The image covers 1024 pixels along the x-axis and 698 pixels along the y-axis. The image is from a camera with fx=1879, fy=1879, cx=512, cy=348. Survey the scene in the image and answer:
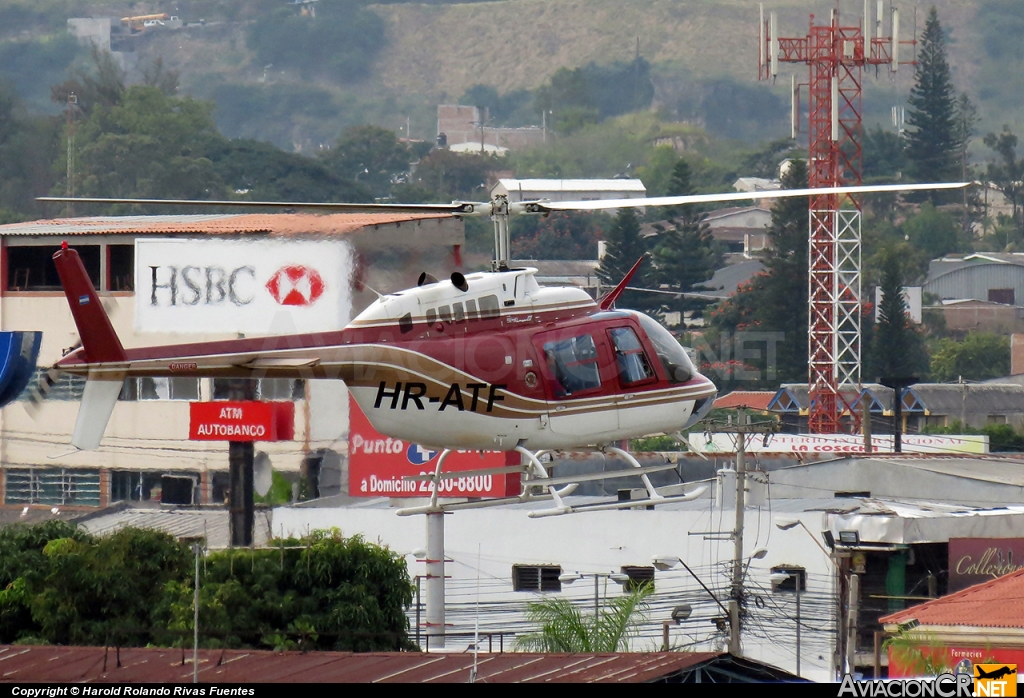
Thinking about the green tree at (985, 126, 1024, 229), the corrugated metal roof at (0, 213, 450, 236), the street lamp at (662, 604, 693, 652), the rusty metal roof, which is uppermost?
the green tree at (985, 126, 1024, 229)

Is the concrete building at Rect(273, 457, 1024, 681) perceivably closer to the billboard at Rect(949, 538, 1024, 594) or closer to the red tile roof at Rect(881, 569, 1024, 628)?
the billboard at Rect(949, 538, 1024, 594)

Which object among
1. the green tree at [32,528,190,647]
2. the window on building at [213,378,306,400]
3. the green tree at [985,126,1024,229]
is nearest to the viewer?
the green tree at [32,528,190,647]

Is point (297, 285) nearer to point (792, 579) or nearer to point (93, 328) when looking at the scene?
point (792, 579)

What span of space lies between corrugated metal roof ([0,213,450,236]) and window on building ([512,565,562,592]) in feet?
29.7

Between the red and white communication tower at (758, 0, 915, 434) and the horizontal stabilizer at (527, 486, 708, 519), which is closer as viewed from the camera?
the horizontal stabilizer at (527, 486, 708, 519)

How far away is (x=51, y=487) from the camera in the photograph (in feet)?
204

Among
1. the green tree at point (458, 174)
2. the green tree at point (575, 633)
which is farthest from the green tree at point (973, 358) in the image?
the green tree at point (575, 633)

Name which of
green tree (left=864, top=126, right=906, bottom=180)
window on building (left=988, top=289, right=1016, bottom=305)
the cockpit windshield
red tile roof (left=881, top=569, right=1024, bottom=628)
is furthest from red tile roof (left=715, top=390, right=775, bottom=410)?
green tree (left=864, top=126, right=906, bottom=180)

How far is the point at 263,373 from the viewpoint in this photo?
70.9 feet

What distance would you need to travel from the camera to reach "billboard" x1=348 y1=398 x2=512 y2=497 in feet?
141

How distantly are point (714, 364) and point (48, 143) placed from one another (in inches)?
2986

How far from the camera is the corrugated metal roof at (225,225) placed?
46000 millimetres

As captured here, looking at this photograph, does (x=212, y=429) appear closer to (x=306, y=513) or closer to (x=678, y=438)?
(x=306, y=513)

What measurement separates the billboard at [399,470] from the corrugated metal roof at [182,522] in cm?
409
